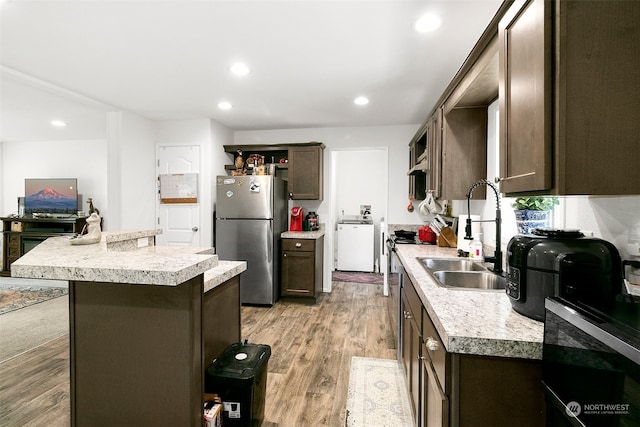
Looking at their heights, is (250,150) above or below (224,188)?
above

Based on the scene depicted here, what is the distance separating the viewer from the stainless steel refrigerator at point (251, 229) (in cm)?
385

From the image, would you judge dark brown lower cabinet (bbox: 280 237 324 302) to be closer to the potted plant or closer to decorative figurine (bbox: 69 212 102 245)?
decorative figurine (bbox: 69 212 102 245)

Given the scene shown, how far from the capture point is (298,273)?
4000 millimetres

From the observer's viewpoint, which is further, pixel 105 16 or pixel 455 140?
pixel 455 140

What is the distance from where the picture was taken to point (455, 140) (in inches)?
→ 95.6

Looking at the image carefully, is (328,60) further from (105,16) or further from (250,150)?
(250,150)

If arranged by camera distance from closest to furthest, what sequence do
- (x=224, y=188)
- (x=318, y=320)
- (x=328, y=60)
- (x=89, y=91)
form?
(x=328, y=60) → (x=89, y=91) → (x=318, y=320) → (x=224, y=188)

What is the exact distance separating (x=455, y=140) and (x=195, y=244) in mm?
3461

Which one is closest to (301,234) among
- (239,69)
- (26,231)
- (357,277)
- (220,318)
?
(357,277)

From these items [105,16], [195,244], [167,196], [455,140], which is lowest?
[195,244]

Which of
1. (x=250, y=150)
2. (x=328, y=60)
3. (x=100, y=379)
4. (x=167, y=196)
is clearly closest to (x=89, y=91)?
(x=167, y=196)

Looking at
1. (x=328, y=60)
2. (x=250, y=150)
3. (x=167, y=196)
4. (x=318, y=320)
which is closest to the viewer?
(x=328, y=60)

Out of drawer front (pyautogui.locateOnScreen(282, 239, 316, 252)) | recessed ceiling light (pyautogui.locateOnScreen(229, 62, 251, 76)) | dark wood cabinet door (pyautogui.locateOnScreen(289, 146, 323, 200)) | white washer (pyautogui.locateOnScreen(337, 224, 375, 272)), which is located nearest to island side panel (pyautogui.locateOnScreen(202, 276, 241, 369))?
recessed ceiling light (pyautogui.locateOnScreen(229, 62, 251, 76))

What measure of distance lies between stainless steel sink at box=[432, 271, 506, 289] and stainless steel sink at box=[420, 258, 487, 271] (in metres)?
0.22
